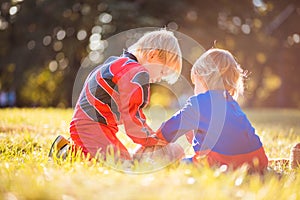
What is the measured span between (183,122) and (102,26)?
9.88 meters

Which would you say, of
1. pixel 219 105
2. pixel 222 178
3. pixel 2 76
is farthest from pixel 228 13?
pixel 222 178

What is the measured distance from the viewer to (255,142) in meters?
3.04

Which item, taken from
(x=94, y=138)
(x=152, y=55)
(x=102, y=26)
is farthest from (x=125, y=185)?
(x=102, y=26)

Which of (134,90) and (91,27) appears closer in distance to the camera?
(134,90)

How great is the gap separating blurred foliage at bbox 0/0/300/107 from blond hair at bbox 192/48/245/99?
7514 mm

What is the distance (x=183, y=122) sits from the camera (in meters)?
3.10

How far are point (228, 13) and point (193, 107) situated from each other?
11.1 metres

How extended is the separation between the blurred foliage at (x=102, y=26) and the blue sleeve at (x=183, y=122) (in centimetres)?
773

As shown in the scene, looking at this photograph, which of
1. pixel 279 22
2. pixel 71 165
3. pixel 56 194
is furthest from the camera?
pixel 279 22

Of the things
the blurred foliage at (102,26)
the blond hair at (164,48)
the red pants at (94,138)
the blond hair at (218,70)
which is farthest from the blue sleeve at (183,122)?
the blurred foliage at (102,26)

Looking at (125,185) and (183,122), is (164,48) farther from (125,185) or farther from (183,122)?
(125,185)

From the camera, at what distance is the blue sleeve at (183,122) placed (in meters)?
3.08

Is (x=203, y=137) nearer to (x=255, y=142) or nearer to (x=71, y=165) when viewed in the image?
(x=255, y=142)

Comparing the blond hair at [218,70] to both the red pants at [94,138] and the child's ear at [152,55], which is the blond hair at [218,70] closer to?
the child's ear at [152,55]
